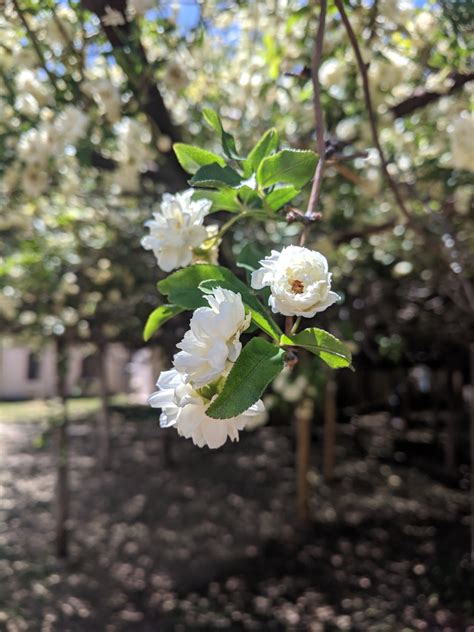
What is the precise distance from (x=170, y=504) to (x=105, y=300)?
238 centimetres

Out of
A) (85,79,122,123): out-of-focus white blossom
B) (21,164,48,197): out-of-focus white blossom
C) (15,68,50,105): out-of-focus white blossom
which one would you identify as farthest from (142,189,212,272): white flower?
(21,164,48,197): out-of-focus white blossom

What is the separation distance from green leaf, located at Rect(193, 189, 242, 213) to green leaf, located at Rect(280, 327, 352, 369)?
1.07 feet

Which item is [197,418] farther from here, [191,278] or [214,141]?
[214,141]

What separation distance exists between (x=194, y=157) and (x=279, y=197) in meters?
0.17

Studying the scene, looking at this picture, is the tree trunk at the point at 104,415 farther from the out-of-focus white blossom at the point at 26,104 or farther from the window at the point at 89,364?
the out-of-focus white blossom at the point at 26,104

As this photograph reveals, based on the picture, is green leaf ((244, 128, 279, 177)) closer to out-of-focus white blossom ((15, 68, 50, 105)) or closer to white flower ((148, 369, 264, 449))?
white flower ((148, 369, 264, 449))

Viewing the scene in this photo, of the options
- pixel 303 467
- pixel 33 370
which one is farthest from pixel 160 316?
pixel 33 370

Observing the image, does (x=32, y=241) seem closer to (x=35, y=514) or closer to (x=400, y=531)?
(x=35, y=514)

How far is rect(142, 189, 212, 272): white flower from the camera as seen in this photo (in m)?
0.93

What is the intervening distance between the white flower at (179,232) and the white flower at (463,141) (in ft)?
4.75

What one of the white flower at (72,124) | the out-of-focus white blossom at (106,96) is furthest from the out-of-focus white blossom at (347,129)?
the white flower at (72,124)

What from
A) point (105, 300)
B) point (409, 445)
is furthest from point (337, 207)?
point (409, 445)

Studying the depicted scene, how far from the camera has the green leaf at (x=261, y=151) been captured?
0.96 m

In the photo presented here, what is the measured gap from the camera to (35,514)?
17.1 feet
